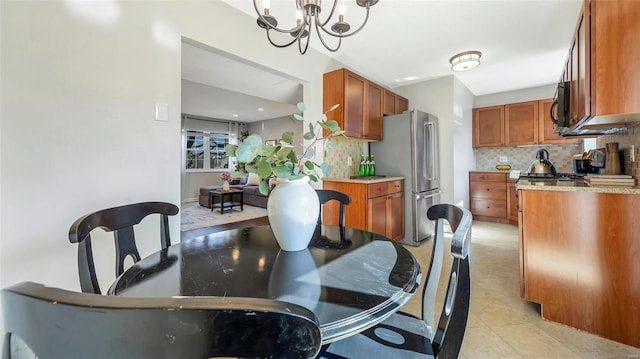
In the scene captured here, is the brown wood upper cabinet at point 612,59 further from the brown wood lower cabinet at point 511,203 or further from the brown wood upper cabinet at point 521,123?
the brown wood upper cabinet at point 521,123

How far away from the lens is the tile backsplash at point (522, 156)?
174 inches

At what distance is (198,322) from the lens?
31cm

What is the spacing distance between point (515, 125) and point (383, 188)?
324 centimetres

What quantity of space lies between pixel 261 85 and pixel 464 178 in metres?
3.73

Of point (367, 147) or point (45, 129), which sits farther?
point (367, 147)

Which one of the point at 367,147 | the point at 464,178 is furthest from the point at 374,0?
the point at 464,178

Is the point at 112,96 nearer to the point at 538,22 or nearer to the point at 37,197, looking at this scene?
the point at 37,197

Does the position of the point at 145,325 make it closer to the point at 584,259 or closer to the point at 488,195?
the point at 584,259

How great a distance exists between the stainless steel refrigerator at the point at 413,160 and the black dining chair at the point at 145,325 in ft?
10.8

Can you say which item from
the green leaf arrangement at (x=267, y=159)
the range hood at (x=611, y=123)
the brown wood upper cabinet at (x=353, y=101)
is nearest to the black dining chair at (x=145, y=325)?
the green leaf arrangement at (x=267, y=159)

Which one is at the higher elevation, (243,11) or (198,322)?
(243,11)

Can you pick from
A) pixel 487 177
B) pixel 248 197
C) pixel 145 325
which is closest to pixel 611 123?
pixel 145 325

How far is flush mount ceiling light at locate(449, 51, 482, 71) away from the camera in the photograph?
3.09 m

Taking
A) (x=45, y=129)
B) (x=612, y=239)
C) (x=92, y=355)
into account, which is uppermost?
(x=45, y=129)
